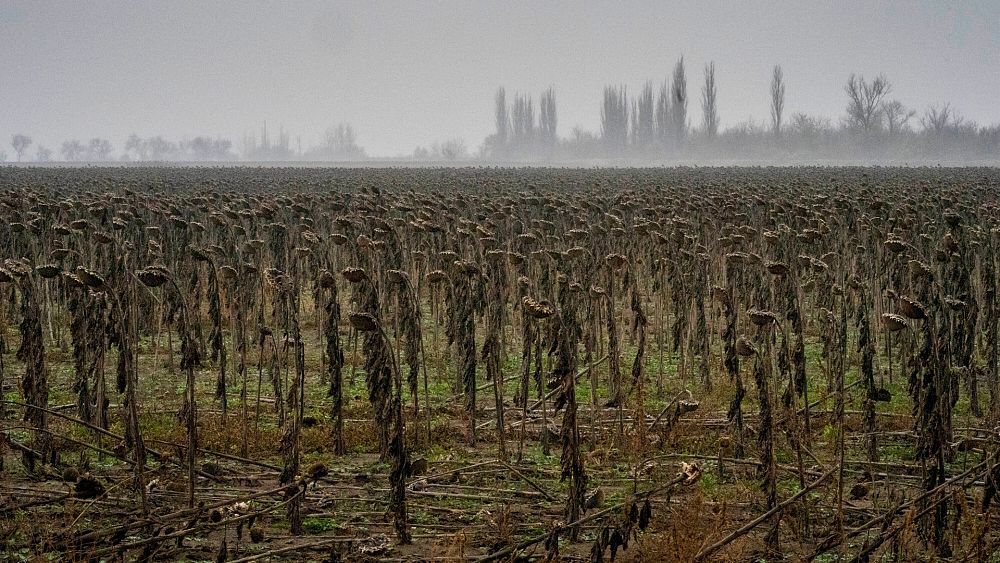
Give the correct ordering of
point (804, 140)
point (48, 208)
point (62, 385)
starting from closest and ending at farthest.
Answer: point (62, 385), point (48, 208), point (804, 140)

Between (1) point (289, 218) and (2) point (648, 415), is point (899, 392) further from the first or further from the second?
(1) point (289, 218)

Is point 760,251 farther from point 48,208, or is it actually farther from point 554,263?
point 48,208

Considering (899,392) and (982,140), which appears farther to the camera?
(982,140)

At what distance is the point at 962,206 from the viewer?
15.4m

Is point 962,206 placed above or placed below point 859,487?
above

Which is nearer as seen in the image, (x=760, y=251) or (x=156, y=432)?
(x=156, y=432)

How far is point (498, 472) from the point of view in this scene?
24.7 feet

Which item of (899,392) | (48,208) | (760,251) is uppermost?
(48,208)

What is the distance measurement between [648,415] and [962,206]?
28.0ft

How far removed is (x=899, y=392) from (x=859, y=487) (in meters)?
5.16

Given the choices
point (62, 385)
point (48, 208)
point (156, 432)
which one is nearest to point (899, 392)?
point (156, 432)

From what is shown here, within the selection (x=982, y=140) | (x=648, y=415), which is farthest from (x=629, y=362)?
(x=982, y=140)

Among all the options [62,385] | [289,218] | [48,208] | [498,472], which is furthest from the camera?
[289,218]

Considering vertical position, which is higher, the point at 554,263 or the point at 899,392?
the point at 554,263
